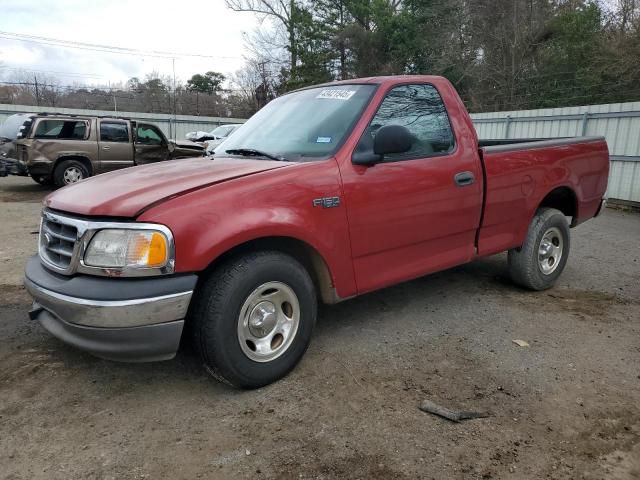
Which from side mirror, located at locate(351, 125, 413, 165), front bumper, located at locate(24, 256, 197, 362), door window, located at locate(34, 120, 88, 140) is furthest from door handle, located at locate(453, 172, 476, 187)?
door window, located at locate(34, 120, 88, 140)

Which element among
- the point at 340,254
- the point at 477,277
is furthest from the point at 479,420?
the point at 477,277

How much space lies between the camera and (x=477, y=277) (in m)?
5.43

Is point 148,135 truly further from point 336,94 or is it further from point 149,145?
point 336,94

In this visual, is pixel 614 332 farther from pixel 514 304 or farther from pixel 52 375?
pixel 52 375

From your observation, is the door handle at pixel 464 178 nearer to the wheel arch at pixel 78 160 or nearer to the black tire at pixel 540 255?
the black tire at pixel 540 255

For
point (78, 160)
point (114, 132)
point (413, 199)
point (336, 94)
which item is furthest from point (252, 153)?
point (114, 132)

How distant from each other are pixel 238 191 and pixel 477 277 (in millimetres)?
3442

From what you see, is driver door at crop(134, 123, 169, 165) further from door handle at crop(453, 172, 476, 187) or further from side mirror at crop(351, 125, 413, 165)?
side mirror at crop(351, 125, 413, 165)

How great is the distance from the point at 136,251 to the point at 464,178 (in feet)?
8.54

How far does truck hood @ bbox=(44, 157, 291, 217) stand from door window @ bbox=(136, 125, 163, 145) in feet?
33.0

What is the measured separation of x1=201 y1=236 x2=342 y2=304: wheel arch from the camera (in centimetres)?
294

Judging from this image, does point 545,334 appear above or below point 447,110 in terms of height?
below

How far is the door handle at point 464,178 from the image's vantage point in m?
3.94

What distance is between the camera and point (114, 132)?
12.3 meters
